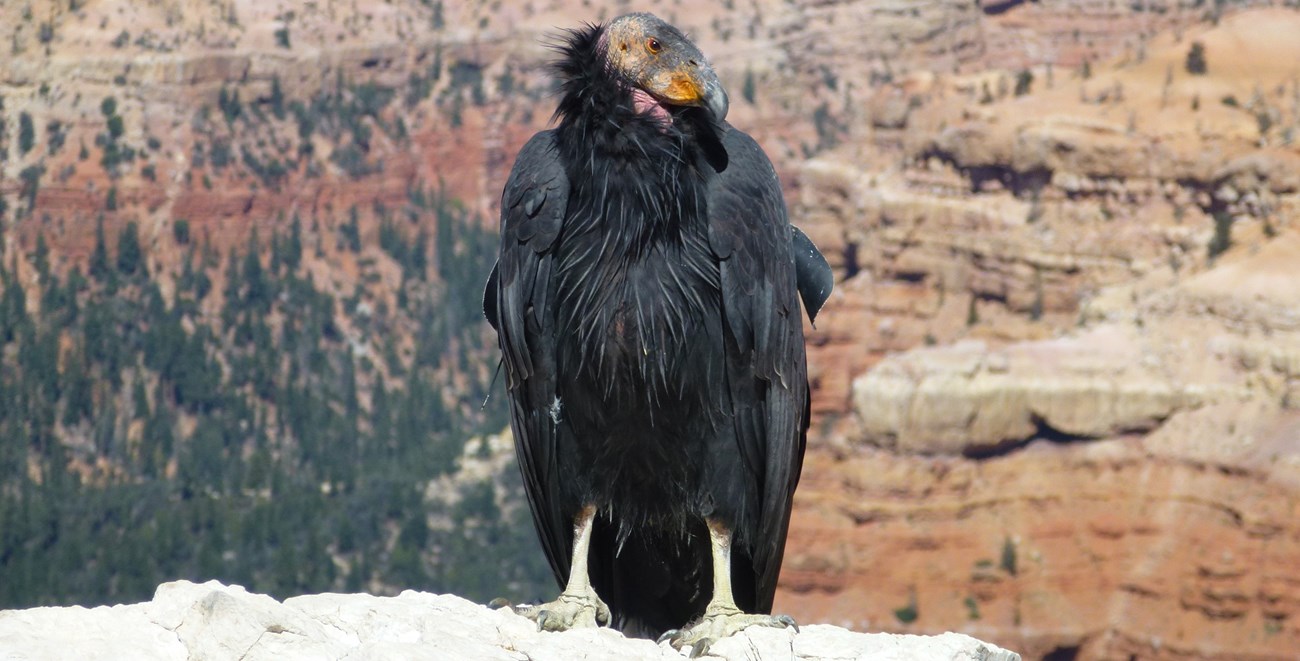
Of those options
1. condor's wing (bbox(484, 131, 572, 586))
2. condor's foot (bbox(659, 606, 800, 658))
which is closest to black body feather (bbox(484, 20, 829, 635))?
condor's wing (bbox(484, 131, 572, 586))

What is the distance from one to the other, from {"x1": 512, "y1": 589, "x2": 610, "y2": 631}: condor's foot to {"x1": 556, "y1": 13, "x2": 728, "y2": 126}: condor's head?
2.60 m

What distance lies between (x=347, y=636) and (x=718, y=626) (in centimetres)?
201

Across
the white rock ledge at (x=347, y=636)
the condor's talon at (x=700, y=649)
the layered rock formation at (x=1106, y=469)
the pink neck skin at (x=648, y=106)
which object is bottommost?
the layered rock formation at (x=1106, y=469)

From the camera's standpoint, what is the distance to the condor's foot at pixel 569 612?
35.7 feet

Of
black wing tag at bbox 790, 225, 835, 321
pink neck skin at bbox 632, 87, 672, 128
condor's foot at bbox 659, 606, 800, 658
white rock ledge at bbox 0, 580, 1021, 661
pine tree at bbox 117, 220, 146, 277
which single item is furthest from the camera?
pine tree at bbox 117, 220, 146, 277

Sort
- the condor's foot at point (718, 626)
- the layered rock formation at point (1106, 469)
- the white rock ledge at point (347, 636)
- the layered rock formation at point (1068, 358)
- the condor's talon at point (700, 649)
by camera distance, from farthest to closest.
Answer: the layered rock formation at point (1068, 358) → the layered rock formation at point (1106, 469) → the condor's foot at point (718, 626) → the condor's talon at point (700, 649) → the white rock ledge at point (347, 636)

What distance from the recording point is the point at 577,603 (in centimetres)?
1105

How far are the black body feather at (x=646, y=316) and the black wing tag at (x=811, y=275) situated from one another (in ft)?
1.43

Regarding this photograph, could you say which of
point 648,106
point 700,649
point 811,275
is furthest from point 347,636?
point 811,275

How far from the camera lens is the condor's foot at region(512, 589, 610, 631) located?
428 inches

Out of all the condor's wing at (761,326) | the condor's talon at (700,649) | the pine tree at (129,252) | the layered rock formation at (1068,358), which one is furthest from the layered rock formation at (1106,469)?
the pine tree at (129,252)

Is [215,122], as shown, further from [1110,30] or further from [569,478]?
[569,478]

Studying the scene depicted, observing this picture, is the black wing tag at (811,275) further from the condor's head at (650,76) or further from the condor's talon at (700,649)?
the condor's talon at (700,649)

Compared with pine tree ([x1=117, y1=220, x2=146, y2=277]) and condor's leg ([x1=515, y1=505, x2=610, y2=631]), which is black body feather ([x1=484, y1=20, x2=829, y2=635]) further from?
pine tree ([x1=117, y1=220, x2=146, y2=277])
